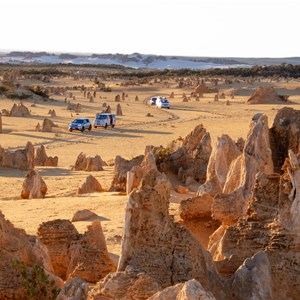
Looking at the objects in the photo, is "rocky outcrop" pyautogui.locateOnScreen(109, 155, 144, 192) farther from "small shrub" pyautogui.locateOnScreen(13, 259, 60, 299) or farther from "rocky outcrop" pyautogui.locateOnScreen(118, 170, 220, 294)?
"rocky outcrop" pyautogui.locateOnScreen(118, 170, 220, 294)

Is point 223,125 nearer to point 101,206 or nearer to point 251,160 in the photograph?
point 101,206

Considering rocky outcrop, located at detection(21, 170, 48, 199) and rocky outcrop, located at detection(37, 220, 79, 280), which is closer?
rocky outcrop, located at detection(37, 220, 79, 280)

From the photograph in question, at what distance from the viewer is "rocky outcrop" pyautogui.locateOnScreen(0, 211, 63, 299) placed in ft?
28.1

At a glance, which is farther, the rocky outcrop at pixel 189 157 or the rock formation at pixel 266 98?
the rock formation at pixel 266 98

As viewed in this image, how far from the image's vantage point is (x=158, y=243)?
299 inches

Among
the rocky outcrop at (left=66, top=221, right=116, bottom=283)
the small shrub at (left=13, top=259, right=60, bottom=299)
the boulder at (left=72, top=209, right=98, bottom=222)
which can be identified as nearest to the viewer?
the small shrub at (left=13, top=259, right=60, bottom=299)

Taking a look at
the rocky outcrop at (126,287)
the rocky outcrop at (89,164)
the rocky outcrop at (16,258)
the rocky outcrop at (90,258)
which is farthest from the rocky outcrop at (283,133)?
the rocky outcrop at (89,164)

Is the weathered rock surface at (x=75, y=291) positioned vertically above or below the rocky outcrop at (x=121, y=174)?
above

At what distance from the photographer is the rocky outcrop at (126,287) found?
6.56m

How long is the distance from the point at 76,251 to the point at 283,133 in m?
5.14

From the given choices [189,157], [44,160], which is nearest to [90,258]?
[189,157]

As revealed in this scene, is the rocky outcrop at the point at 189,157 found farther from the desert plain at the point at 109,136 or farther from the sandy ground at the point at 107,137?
the sandy ground at the point at 107,137

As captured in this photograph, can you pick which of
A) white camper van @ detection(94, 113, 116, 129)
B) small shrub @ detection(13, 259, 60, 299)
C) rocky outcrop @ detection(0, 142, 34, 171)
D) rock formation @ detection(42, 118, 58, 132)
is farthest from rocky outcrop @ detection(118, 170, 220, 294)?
white camper van @ detection(94, 113, 116, 129)

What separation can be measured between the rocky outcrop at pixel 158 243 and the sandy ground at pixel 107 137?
4.81m
